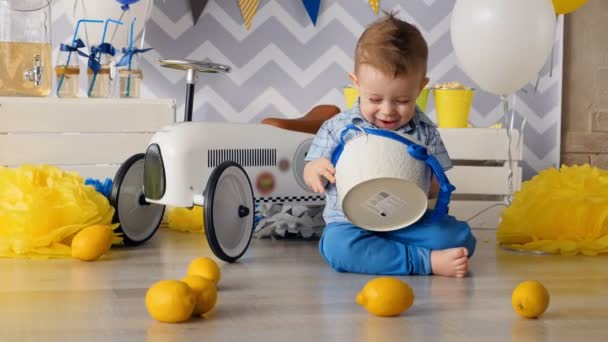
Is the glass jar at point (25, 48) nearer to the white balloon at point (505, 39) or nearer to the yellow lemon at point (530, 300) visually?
the white balloon at point (505, 39)

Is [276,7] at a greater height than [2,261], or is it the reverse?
[276,7]

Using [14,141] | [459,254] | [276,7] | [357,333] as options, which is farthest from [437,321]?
[276,7]

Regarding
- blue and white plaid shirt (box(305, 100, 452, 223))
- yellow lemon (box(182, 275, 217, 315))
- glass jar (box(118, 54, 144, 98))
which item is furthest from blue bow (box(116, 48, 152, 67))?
yellow lemon (box(182, 275, 217, 315))

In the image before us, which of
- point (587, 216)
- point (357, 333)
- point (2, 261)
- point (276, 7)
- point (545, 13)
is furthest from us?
point (276, 7)

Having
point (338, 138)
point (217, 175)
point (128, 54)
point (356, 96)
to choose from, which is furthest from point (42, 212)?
point (356, 96)

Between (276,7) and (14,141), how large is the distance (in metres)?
1.03

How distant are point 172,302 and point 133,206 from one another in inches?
35.1

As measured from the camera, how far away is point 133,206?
80.4 inches

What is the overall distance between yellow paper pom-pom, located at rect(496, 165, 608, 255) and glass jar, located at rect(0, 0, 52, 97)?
1.36m

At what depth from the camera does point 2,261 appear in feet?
5.82

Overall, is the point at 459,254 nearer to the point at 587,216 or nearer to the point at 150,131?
the point at 587,216

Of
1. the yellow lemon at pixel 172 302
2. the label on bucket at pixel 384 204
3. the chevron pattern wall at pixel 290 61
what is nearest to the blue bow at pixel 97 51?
the chevron pattern wall at pixel 290 61

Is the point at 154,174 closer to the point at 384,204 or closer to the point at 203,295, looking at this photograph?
the point at 384,204

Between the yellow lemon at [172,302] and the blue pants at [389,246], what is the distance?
519 mm
